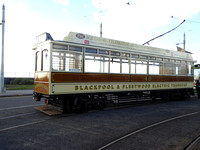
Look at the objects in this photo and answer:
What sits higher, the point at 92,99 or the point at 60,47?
the point at 60,47

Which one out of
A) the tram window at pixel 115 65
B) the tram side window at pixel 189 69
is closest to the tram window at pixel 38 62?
the tram window at pixel 115 65

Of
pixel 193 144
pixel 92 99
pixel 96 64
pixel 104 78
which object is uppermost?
pixel 96 64

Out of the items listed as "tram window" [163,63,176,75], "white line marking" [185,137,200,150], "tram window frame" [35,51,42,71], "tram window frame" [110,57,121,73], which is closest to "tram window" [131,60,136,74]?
"tram window frame" [110,57,121,73]

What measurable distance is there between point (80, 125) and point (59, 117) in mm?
1515

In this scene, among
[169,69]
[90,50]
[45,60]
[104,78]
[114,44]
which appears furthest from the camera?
[169,69]

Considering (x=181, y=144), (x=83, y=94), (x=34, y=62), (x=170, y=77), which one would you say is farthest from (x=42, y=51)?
(x=170, y=77)

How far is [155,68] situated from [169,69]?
1.56 meters

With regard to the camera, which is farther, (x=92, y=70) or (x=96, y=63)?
(x=96, y=63)

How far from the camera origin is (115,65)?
9.47 m

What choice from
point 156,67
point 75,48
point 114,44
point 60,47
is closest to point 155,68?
point 156,67

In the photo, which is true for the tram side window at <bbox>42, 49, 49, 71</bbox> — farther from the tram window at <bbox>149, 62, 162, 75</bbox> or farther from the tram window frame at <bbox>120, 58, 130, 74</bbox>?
the tram window at <bbox>149, 62, 162, 75</bbox>

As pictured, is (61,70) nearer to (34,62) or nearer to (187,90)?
(34,62)

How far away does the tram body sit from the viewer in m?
7.57

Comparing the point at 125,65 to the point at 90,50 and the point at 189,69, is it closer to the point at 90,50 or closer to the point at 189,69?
the point at 90,50
